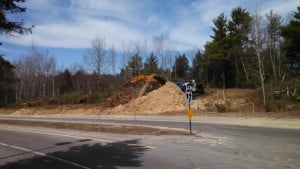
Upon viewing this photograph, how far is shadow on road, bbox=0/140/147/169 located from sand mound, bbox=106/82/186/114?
26.7 m

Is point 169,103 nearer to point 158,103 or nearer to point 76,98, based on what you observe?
point 158,103

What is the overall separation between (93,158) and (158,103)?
31280 millimetres

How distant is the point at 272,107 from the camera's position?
3109 cm

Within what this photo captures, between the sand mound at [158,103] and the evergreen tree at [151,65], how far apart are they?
118ft

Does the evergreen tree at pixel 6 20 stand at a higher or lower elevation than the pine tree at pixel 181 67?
lower

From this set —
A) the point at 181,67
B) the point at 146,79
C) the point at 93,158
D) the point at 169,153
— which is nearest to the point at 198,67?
the point at 181,67

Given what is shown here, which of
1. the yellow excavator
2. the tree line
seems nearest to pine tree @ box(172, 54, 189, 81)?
the tree line

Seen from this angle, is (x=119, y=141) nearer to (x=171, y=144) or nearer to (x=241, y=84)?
(x=171, y=144)

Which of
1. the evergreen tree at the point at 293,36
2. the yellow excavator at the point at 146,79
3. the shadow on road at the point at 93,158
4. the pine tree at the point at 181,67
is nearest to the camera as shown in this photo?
the shadow on road at the point at 93,158

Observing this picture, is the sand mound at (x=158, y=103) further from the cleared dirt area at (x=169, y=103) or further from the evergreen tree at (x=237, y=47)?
the evergreen tree at (x=237, y=47)

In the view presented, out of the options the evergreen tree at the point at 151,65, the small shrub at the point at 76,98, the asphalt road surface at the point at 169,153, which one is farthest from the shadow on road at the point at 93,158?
the evergreen tree at the point at 151,65

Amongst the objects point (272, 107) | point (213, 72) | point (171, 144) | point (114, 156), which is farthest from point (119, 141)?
point (213, 72)

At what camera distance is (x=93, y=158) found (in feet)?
42.2

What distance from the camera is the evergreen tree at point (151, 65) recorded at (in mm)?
83738
